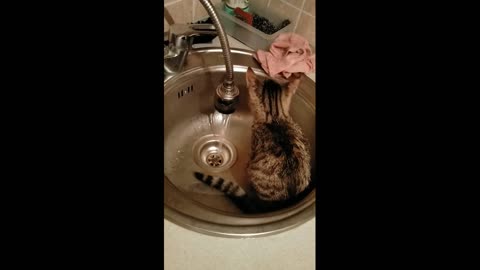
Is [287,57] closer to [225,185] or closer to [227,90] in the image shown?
[227,90]

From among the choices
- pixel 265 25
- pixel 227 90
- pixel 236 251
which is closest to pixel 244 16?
pixel 265 25

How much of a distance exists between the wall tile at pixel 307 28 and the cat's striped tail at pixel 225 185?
57 centimetres

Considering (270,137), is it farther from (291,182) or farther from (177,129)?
(177,129)

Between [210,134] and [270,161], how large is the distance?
0.27m

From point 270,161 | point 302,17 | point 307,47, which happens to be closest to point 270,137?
point 270,161

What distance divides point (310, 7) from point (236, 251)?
77 centimetres

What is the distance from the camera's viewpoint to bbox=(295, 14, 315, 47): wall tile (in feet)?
3.12

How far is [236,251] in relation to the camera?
0.55 m

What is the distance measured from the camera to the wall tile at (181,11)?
868 mm

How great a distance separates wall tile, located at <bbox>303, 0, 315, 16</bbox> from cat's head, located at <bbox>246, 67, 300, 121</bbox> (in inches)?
9.0

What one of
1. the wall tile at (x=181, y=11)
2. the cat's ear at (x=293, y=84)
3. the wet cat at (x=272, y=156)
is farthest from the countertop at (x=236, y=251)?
the wall tile at (x=181, y=11)

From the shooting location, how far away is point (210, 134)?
3.11ft

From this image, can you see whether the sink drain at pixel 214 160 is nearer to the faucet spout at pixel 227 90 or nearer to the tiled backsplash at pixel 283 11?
the faucet spout at pixel 227 90

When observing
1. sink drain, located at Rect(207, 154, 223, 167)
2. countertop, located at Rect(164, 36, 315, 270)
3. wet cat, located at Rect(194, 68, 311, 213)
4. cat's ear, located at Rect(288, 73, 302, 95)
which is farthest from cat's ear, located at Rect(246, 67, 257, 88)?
countertop, located at Rect(164, 36, 315, 270)
